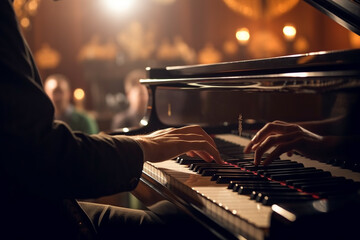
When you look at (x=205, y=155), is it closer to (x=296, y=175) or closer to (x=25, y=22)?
(x=296, y=175)

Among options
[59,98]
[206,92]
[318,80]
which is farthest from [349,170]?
[59,98]

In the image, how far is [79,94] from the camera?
956 cm

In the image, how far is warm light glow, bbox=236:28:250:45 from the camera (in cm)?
983

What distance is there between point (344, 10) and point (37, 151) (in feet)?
3.77

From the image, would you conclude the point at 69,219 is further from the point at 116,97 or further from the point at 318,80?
the point at 116,97

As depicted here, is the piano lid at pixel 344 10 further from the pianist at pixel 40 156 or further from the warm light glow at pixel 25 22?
the warm light glow at pixel 25 22

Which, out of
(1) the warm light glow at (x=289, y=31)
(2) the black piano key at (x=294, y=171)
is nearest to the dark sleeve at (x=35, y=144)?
(2) the black piano key at (x=294, y=171)

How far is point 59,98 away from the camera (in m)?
5.35

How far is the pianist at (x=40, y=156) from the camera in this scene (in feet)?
3.35

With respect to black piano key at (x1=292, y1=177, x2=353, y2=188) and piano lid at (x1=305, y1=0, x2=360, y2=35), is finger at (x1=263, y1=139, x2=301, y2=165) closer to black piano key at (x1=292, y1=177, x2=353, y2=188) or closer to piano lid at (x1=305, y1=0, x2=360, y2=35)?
black piano key at (x1=292, y1=177, x2=353, y2=188)

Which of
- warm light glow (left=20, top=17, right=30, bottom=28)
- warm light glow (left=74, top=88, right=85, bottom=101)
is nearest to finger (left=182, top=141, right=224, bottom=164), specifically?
warm light glow (left=20, top=17, right=30, bottom=28)

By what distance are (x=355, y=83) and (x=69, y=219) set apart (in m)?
0.92

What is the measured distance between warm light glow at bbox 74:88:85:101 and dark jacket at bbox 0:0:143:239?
8468 mm

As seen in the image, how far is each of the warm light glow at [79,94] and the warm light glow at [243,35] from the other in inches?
144
